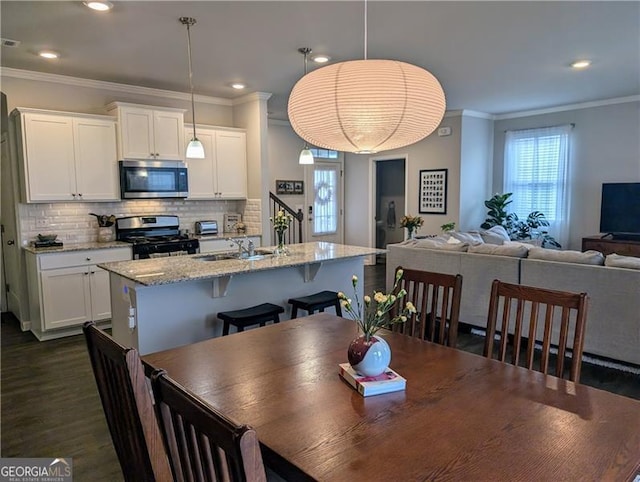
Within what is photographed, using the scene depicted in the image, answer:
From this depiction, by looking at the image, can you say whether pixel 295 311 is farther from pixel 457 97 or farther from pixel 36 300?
pixel 457 97

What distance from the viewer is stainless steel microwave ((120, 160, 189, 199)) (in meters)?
4.94

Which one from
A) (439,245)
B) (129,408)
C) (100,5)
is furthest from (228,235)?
(129,408)

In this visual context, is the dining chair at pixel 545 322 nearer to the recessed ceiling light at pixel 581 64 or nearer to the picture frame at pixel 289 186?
the recessed ceiling light at pixel 581 64

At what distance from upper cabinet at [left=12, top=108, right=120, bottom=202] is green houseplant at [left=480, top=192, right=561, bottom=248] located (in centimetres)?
571

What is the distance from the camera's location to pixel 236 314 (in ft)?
10.7

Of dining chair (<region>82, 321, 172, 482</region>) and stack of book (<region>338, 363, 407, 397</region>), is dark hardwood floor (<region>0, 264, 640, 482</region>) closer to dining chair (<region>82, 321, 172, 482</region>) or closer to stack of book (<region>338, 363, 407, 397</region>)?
dining chair (<region>82, 321, 172, 482</region>)

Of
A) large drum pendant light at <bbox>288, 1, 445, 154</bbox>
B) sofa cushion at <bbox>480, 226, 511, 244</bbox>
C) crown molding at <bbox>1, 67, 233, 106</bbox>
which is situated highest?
crown molding at <bbox>1, 67, 233, 106</bbox>

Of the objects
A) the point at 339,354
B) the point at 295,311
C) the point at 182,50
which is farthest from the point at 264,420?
the point at 182,50

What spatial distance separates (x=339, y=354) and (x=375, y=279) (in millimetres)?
5334

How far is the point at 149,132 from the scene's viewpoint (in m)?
5.05

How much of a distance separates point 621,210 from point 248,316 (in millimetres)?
5728

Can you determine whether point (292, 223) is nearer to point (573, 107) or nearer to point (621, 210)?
point (573, 107)

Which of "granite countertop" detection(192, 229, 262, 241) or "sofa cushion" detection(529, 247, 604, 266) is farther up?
"granite countertop" detection(192, 229, 262, 241)

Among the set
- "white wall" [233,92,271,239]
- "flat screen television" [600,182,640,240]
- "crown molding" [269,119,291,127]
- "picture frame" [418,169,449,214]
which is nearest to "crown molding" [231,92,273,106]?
"white wall" [233,92,271,239]
